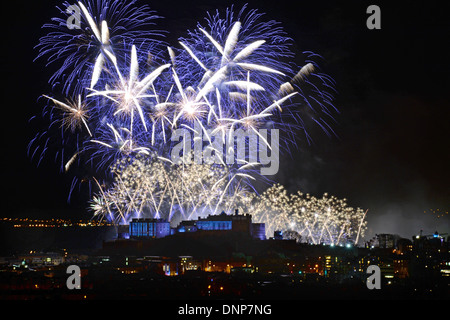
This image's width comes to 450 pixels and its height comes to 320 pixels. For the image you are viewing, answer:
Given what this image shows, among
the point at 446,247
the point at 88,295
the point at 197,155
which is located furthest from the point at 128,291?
the point at 446,247

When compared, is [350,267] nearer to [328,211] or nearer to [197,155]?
[328,211]

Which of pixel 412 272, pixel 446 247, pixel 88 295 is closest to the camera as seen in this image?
pixel 88 295

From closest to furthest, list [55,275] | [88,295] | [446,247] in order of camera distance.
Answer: [88,295], [55,275], [446,247]

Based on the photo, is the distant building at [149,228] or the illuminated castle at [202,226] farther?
the distant building at [149,228]

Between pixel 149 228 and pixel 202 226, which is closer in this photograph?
pixel 202 226

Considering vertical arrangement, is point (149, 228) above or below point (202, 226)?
below

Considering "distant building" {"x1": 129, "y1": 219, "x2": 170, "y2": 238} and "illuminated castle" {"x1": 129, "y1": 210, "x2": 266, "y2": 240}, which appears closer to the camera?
"illuminated castle" {"x1": 129, "y1": 210, "x2": 266, "y2": 240}

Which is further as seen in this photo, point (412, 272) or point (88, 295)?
point (412, 272)
